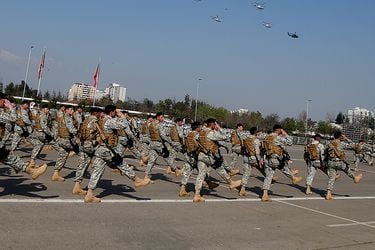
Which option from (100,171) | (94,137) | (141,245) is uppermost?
(94,137)

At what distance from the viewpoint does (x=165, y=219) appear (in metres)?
8.20

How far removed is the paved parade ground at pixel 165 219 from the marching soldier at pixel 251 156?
1.40 feet

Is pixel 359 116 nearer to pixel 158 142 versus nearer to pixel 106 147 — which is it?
pixel 158 142

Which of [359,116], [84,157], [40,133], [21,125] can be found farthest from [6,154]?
[359,116]

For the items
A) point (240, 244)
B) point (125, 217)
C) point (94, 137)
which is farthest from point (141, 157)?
point (240, 244)

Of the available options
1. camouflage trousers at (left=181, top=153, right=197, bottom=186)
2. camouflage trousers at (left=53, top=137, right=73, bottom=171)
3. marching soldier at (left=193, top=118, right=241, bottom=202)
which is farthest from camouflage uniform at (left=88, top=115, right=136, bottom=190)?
camouflage trousers at (left=53, top=137, right=73, bottom=171)

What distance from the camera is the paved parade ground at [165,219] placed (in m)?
6.59

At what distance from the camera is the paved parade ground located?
6586 mm

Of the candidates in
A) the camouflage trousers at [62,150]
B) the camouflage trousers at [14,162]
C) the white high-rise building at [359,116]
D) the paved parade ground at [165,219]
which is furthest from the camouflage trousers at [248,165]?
the white high-rise building at [359,116]

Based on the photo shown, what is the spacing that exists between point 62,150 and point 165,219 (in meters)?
4.49

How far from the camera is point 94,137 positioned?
31.5 ft

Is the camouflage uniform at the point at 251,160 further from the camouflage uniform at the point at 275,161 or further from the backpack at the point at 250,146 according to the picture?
the camouflage uniform at the point at 275,161

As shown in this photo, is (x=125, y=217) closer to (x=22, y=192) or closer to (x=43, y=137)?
(x=22, y=192)

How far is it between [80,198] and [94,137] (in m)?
1.29
